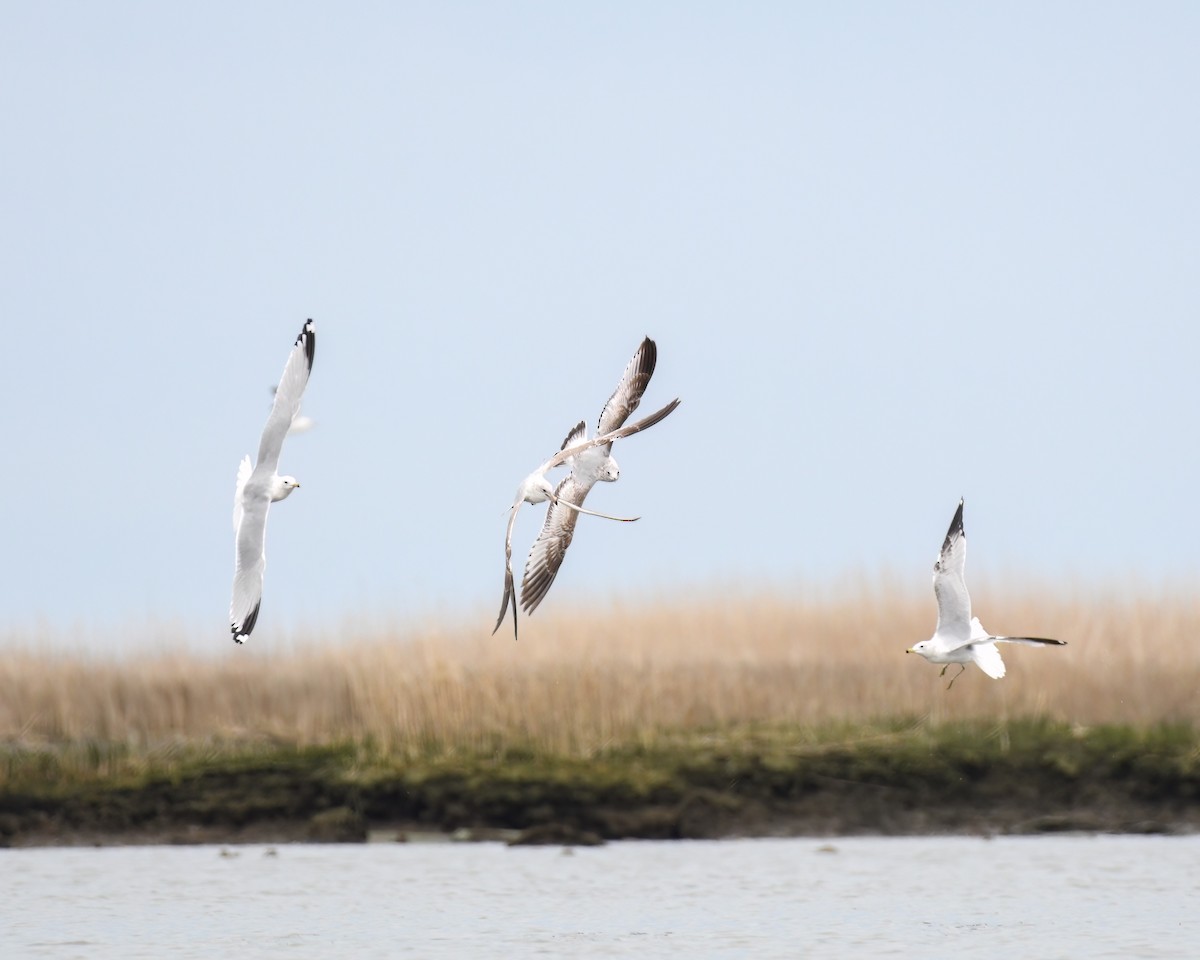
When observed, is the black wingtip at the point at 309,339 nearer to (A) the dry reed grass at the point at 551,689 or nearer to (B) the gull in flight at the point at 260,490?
(B) the gull in flight at the point at 260,490

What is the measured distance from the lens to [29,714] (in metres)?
16.6

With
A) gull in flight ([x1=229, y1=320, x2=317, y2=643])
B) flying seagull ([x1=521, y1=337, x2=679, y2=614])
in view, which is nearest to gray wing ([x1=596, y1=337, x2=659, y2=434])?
flying seagull ([x1=521, y1=337, x2=679, y2=614])

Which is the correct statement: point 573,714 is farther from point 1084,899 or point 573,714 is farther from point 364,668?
point 1084,899

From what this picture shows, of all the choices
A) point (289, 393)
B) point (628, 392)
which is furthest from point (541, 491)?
point (628, 392)

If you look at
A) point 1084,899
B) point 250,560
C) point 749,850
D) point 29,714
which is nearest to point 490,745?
point 749,850

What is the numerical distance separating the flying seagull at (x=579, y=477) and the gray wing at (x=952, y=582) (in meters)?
2.07

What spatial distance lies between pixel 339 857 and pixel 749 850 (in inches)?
128

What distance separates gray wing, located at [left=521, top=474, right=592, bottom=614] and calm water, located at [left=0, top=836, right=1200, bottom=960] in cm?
219

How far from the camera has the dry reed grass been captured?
16.3 metres

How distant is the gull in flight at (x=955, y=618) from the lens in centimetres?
856

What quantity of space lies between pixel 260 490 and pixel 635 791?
24.2 ft

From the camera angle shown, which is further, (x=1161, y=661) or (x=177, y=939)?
(x=1161, y=661)

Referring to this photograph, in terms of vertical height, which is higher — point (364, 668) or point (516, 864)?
point (364, 668)

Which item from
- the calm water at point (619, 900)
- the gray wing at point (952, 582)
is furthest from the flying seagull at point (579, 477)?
the calm water at point (619, 900)
